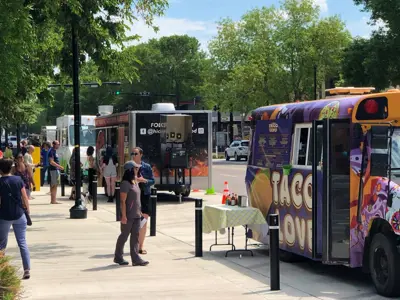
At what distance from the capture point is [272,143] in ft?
37.7

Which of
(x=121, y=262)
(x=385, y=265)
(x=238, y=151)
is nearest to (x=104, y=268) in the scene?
(x=121, y=262)

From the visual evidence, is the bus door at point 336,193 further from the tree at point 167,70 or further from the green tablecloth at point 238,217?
the tree at point 167,70

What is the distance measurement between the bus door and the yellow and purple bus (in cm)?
1

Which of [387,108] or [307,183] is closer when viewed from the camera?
[387,108]

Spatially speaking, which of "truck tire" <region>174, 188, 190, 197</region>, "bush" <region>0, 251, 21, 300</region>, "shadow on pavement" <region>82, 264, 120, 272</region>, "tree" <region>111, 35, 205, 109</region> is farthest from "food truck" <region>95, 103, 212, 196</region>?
"tree" <region>111, 35, 205, 109</region>

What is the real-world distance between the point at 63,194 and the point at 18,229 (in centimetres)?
1599

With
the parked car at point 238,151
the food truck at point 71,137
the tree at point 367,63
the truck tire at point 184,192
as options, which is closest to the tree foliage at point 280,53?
the parked car at point 238,151

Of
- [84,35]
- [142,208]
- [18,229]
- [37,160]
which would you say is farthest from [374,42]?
[18,229]

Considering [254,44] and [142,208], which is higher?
[254,44]

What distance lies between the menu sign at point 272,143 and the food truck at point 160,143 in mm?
9957

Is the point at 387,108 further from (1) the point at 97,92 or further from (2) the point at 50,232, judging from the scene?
(1) the point at 97,92

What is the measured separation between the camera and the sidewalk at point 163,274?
8.80m

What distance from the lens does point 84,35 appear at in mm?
16031

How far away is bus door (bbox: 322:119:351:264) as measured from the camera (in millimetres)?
9359
